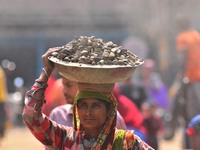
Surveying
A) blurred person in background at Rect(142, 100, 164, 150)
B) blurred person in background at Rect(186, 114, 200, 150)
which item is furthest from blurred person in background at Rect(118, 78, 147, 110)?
blurred person in background at Rect(186, 114, 200, 150)

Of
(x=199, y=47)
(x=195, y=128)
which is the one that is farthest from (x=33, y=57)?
(x=195, y=128)

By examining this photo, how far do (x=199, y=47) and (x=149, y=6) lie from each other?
607 inches

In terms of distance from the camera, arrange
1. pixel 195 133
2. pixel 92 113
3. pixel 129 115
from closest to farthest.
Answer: pixel 92 113 < pixel 195 133 < pixel 129 115

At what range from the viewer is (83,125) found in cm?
578

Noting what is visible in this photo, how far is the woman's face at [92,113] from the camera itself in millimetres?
5754

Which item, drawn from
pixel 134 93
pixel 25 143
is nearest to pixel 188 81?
pixel 134 93

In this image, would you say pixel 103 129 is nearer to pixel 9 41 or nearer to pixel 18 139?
pixel 18 139

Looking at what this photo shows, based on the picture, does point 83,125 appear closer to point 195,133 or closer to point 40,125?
point 40,125

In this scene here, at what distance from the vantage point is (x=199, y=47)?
12961mm

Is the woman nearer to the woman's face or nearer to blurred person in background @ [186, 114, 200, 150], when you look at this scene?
the woman's face

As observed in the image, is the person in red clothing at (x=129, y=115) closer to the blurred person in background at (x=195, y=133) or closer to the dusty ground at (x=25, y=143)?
the blurred person in background at (x=195, y=133)

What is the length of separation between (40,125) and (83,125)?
0.78 ft

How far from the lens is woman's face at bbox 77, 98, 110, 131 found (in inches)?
227

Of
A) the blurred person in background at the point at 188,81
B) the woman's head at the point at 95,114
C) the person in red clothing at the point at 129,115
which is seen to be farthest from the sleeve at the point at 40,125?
the blurred person in background at the point at 188,81
